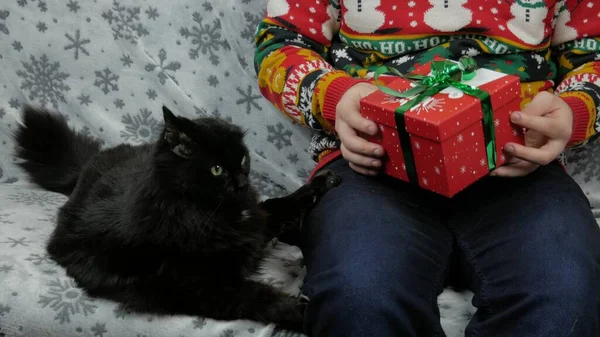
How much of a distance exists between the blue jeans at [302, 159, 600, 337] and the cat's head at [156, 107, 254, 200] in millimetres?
169

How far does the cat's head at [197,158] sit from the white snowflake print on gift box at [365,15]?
354 millimetres

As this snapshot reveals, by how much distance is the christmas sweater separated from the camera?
1.11 m

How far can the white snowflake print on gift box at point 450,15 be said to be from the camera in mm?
1117

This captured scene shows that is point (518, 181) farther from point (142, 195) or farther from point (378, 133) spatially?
point (142, 195)

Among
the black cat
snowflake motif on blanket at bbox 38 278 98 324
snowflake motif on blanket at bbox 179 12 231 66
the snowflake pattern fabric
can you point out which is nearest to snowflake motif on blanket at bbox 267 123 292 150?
the snowflake pattern fabric

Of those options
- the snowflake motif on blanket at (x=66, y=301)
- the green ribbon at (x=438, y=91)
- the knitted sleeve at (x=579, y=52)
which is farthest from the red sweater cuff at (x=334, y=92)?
the snowflake motif on blanket at (x=66, y=301)

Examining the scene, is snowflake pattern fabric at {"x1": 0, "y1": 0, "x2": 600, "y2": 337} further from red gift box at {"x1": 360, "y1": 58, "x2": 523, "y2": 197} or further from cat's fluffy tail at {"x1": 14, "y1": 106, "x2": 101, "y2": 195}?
red gift box at {"x1": 360, "y1": 58, "x2": 523, "y2": 197}

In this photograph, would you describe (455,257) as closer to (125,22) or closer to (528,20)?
(528,20)

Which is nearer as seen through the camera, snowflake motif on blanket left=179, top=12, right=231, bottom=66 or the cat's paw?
the cat's paw

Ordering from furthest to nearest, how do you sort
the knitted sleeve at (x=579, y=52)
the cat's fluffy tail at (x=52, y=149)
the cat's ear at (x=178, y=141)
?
1. the cat's fluffy tail at (x=52, y=149)
2. the knitted sleeve at (x=579, y=52)
3. the cat's ear at (x=178, y=141)

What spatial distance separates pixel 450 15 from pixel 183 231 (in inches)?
23.3

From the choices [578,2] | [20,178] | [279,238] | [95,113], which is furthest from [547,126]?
[20,178]

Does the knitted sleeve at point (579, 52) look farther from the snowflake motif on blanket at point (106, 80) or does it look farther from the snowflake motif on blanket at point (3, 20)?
the snowflake motif on blanket at point (3, 20)

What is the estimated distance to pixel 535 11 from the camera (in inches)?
43.6
